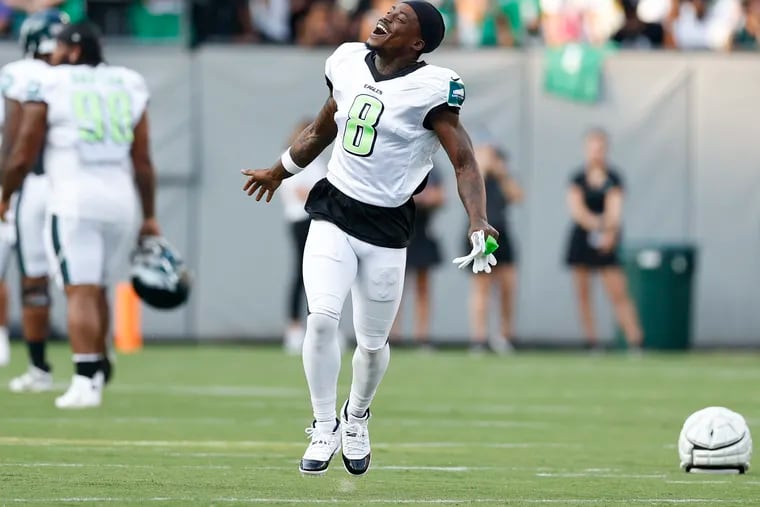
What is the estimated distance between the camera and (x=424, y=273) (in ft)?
61.3

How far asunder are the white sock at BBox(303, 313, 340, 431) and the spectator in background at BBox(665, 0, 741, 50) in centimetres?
1338

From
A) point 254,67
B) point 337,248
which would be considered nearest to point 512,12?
point 254,67

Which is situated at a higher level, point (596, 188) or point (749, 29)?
point (749, 29)

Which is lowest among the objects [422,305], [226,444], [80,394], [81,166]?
[422,305]

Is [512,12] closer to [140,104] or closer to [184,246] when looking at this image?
[184,246]

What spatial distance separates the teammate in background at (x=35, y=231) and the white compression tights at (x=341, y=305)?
13.7 ft

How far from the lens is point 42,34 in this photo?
39.0 ft

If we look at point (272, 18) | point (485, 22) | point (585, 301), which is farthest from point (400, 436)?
point (272, 18)

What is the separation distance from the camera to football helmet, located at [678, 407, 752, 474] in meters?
8.17

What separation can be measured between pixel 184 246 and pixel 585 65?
4.96 m

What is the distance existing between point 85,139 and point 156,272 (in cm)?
115

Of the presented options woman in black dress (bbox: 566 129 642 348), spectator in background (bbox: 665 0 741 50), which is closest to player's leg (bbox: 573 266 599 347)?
woman in black dress (bbox: 566 129 642 348)

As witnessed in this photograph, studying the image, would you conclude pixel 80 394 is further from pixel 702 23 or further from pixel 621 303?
pixel 702 23

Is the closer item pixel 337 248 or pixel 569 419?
pixel 337 248
